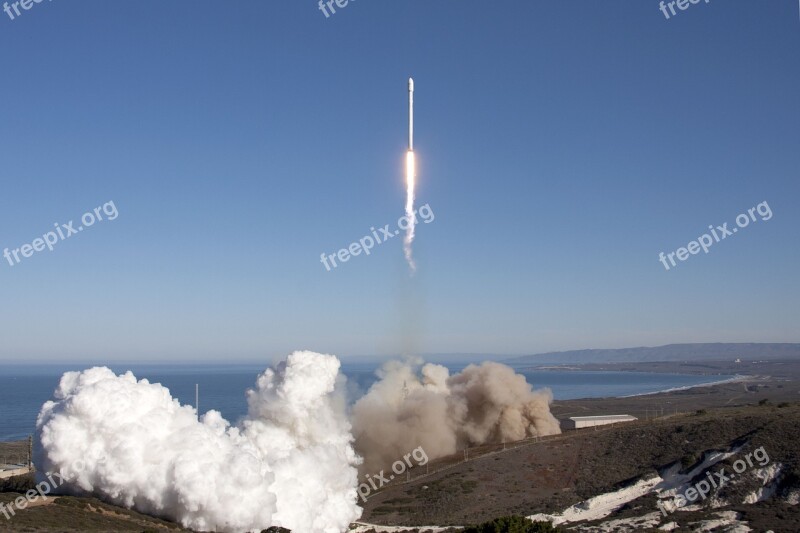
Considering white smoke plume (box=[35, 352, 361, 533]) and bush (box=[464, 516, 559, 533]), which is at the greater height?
white smoke plume (box=[35, 352, 361, 533])

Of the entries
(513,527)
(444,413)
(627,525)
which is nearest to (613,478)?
(627,525)

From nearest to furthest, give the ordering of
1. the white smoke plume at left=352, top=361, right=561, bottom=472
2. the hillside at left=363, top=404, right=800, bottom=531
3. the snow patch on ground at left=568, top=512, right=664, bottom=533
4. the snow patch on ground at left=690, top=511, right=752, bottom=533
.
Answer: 1. the snow patch on ground at left=690, top=511, right=752, bottom=533
2. the snow patch on ground at left=568, top=512, right=664, bottom=533
3. the hillside at left=363, top=404, right=800, bottom=531
4. the white smoke plume at left=352, top=361, right=561, bottom=472

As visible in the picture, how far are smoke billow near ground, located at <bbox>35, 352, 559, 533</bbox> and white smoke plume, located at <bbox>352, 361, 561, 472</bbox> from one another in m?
16.5

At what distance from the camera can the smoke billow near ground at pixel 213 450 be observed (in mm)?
41938

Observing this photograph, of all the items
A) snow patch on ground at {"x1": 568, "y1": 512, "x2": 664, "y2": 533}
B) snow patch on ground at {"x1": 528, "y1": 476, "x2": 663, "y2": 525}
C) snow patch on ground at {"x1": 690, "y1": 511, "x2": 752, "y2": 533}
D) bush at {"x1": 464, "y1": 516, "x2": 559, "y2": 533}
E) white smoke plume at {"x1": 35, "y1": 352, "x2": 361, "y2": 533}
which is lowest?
snow patch on ground at {"x1": 528, "y1": 476, "x2": 663, "y2": 525}

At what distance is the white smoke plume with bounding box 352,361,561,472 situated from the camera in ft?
239

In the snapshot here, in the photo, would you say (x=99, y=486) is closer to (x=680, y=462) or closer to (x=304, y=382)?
(x=304, y=382)

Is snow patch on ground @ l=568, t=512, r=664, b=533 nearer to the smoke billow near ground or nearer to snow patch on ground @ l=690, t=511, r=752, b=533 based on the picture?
snow patch on ground @ l=690, t=511, r=752, b=533

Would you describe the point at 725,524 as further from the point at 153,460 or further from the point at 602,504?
the point at 153,460

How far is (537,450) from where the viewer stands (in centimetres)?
6938

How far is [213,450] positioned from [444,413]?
38.0m

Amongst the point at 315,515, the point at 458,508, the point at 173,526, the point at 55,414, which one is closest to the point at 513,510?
the point at 458,508

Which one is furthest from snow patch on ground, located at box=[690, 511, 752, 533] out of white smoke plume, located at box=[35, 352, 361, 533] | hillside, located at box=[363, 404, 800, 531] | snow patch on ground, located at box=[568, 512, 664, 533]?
white smoke plume, located at box=[35, 352, 361, 533]

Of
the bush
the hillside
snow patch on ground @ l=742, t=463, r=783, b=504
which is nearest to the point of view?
the bush
